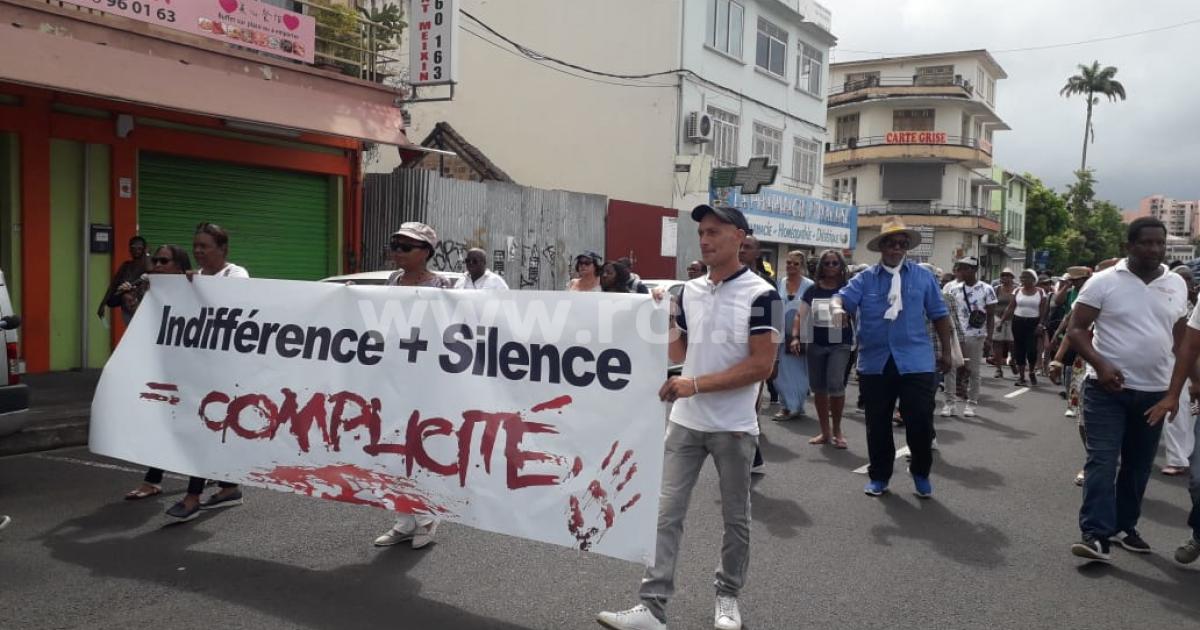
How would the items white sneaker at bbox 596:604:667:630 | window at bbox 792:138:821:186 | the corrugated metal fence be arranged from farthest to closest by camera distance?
window at bbox 792:138:821:186, the corrugated metal fence, white sneaker at bbox 596:604:667:630

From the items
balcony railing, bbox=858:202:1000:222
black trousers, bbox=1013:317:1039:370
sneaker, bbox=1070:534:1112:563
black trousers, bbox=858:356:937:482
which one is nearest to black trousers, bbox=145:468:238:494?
black trousers, bbox=858:356:937:482

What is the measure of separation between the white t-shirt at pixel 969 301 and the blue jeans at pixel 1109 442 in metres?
5.93

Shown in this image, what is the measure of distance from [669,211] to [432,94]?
21.3 feet

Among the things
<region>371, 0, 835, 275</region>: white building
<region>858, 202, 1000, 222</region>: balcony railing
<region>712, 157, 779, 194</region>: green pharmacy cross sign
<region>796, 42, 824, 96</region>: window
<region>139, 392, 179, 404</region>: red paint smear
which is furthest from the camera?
<region>858, 202, 1000, 222</region>: balcony railing

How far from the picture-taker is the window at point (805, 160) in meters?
29.4

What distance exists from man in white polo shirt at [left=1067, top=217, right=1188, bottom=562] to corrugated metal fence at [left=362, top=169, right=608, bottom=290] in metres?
11.4

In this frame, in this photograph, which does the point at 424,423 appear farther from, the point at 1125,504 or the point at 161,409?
the point at 1125,504

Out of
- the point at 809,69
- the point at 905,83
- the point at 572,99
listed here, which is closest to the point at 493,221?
the point at 572,99

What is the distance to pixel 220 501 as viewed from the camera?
5.79 metres

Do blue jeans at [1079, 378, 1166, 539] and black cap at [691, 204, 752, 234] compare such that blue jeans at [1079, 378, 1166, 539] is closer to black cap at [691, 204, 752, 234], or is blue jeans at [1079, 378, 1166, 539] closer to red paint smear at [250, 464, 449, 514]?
black cap at [691, 204, 752, 234]

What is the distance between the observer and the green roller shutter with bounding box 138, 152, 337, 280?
1244 cm

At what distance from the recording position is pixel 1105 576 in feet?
16.4

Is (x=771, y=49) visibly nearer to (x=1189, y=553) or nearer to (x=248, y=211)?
(x=248, y=211)

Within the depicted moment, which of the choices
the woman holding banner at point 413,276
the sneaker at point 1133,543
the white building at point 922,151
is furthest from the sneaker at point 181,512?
the white building at point 922,151
